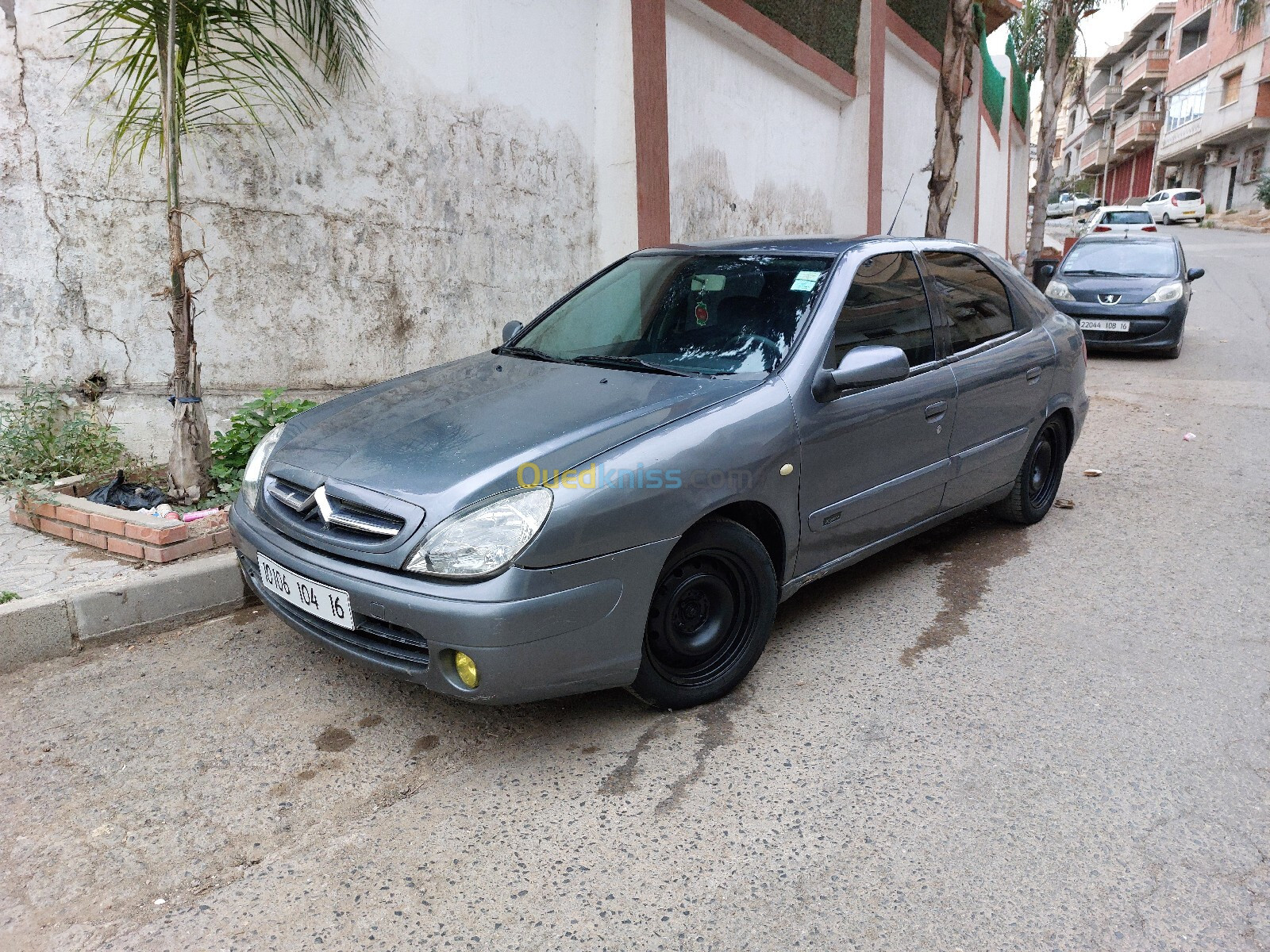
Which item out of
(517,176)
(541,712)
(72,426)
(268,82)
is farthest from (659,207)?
(541,712)

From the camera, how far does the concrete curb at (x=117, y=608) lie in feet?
11.5

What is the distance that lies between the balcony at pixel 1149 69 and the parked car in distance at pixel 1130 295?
175ft

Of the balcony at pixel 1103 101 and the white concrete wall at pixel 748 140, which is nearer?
the white concrete wall at pixel 748 140

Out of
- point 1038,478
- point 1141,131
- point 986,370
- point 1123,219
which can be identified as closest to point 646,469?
point 986,370

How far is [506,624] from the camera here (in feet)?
8.50

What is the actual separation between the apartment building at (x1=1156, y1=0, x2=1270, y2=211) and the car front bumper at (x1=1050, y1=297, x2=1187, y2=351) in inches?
1377

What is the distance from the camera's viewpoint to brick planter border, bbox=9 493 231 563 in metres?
4.01

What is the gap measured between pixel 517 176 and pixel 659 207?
1477 millimetres

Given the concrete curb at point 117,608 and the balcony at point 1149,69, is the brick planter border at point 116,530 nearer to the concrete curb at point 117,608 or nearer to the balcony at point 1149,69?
the concrete curb at point 117,608

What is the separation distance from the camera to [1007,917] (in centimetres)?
222

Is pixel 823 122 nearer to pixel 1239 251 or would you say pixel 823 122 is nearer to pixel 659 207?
pixel 659 207

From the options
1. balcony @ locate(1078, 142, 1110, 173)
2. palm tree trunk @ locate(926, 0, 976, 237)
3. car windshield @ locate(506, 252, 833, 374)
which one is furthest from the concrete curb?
balcony @ locate(1078, 142, 1110, 173)

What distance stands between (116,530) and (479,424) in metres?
2.06

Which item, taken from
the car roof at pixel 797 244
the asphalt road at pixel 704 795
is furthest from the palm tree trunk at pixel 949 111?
the asphalt road at pixel 704 795
